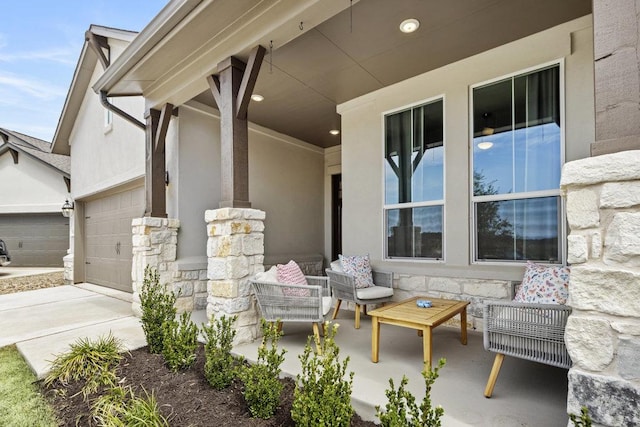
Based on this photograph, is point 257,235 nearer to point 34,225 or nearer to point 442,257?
point 442,257

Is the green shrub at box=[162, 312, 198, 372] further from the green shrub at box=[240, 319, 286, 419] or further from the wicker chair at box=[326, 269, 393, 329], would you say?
the wicker chair at box=[326, 269, 393, 329]

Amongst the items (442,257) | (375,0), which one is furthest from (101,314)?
(375,0)

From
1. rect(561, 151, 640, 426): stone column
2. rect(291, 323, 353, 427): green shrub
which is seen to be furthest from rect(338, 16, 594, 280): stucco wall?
rect(291, 323, 353, 427): green shrub

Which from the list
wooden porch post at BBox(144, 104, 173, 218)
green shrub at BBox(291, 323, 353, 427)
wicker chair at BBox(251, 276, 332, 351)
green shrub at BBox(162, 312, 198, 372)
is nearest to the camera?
green shrub at BBox(291, 323, 353, 427)

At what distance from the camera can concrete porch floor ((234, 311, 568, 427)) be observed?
6.94 ft

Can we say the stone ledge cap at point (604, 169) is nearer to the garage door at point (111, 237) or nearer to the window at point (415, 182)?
the window at point (415, 182)

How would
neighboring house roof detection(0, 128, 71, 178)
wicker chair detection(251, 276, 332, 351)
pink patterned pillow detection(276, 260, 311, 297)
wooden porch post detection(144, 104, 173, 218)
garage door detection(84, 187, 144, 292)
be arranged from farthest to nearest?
neighboring house roof detection(0, 128, 71, 178), garage door detection(84, 187, 144, 292), wooden porch post detection(144, 104, 173, 218), pink patterned pillow detection(276, 260, 311, 297), wicker chair detection(251, 276, 332, 351)

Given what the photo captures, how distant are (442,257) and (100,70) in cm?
813

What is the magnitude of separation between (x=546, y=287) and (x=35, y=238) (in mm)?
15579

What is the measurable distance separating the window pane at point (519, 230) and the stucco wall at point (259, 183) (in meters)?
3.77

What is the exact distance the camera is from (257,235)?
3.64m

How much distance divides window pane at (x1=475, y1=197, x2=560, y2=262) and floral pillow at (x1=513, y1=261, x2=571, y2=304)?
2.51 feet

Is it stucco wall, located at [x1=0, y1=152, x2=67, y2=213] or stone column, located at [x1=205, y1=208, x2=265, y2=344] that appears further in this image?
stucco wall, located at [x1=0, y1=152, x2=67, y2=213]

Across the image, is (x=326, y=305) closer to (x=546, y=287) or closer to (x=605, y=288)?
(x=546, y=287)
